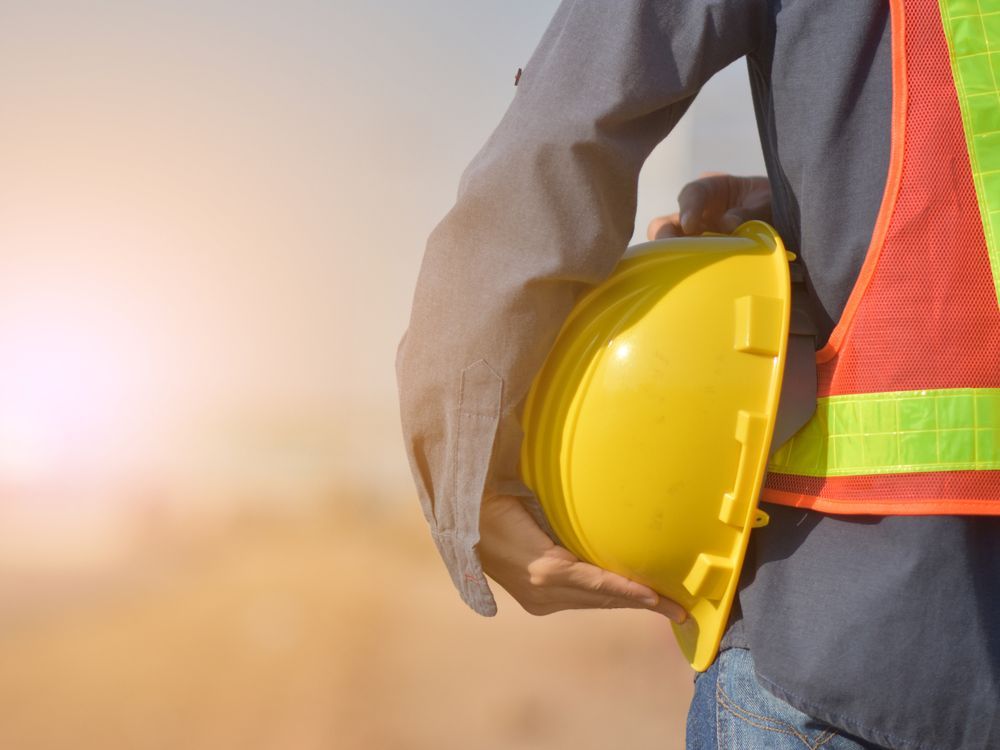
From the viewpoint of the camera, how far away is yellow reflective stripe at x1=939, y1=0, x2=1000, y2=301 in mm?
663

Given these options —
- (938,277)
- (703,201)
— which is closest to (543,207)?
(938,277)

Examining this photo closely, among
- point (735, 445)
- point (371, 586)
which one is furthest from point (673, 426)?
point (371, 586)

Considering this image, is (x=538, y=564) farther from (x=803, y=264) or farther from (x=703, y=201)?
(x=703, y=201)

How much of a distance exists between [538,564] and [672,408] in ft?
0.70

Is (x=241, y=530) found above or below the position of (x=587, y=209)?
below

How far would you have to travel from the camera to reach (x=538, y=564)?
2.77ft

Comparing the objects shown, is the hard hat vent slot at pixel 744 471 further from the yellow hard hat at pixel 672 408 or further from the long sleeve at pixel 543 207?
the long sleeve at pixel 543 207

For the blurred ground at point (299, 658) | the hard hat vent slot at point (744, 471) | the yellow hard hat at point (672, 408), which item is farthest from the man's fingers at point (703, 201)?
the blurred ground at point (299, 658)

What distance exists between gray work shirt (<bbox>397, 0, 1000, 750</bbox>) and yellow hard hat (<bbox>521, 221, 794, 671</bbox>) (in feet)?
0.15

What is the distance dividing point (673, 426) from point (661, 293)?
13 cm

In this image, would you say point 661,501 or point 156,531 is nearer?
point 661,501

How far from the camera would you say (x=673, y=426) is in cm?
77

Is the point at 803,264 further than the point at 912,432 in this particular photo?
Yes

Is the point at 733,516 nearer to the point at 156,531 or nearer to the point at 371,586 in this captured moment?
the point at 371,586
